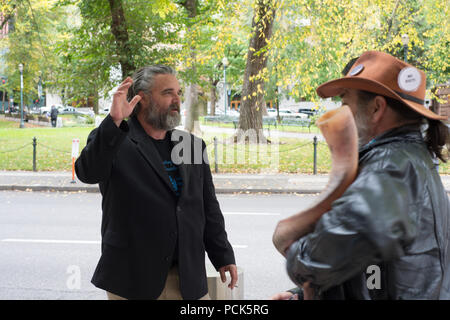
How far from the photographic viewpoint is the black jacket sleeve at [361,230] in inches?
50.1

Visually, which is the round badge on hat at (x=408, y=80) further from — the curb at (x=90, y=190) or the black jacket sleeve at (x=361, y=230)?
the curb at (x=90, y=190)

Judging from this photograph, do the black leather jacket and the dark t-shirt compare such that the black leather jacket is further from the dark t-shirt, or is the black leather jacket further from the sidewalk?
the sidewalk

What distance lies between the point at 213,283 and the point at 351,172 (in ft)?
6.40

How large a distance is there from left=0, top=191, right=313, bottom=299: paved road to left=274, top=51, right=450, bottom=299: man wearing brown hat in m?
3.83

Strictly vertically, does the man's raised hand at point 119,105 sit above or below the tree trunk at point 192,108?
below

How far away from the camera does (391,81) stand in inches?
62.4

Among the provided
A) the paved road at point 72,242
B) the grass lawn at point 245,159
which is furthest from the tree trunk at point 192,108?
the paved road at point 72,242

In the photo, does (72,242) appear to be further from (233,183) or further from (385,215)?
(385,215)

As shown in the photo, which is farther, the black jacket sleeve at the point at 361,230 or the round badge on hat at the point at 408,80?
the round badge on hat at the point at 408,80

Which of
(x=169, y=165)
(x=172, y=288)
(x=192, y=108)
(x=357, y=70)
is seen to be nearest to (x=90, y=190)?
(x=169, y=165)

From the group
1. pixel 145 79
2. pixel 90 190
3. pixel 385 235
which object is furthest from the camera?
pixel 90 190

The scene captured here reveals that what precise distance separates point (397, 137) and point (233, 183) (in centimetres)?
1199
